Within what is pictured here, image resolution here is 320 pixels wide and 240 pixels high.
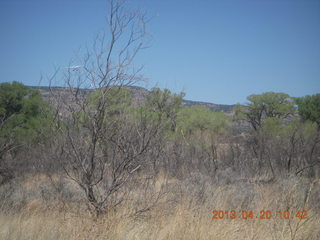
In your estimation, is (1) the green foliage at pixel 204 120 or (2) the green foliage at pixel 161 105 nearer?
(2) the green foliage at pixel 161 105

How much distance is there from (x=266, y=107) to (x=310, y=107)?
23.6ft

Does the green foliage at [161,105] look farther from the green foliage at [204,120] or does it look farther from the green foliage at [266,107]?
the green foliage at [266,107]

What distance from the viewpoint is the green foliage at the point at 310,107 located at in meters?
37.7

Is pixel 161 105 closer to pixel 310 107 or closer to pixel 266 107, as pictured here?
pixel 310 107

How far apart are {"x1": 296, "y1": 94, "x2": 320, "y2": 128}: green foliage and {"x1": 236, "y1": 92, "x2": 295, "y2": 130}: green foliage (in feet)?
5.79

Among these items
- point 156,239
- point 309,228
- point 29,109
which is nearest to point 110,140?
point 156,239

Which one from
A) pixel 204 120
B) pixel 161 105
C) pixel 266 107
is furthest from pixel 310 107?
pixel 161 105

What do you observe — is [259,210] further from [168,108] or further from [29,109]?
[29,109]

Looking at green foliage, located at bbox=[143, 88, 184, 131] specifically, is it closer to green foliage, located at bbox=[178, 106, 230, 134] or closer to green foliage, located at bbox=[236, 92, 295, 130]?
green foliage, located at bbox=[178, 106, 230, 134]

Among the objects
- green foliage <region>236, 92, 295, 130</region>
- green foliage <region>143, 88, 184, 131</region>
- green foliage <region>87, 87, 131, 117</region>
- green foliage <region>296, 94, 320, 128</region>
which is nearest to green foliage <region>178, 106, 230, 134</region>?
green foliage <region>236, 92, 295, 130</region>

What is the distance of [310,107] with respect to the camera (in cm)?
3953

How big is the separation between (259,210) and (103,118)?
10.3ft

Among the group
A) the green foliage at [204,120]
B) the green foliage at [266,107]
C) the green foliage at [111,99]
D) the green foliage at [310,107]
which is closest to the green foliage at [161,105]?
the green foliage at [111,99]

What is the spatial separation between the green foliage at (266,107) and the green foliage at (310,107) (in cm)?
177
